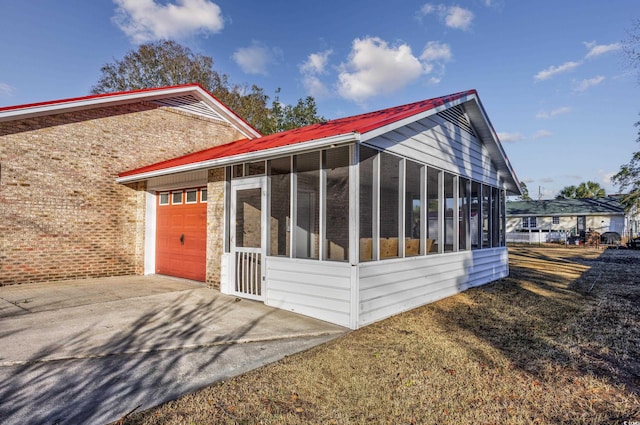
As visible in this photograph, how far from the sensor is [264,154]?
6.14m

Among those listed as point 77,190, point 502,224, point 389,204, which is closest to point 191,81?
point 77,190

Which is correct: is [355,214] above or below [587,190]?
below

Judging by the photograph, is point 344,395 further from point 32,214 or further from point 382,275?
point 32,214

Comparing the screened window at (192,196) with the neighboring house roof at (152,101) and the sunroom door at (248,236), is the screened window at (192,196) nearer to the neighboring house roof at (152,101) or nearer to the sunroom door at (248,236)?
the sunroom door at (248,236)

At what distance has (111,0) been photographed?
12297 mm

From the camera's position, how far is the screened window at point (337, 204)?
219 inches

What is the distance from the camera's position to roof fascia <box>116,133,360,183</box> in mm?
4999

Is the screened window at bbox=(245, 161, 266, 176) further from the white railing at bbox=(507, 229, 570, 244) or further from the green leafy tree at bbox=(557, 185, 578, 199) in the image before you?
the green leafy tree at bbox=(557, 185, 578, 199)

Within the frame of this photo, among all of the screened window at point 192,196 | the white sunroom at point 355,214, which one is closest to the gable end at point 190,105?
the white sunroom at point 355,214

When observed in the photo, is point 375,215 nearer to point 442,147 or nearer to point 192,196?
point 442,147

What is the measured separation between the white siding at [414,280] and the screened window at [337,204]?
0.59 m

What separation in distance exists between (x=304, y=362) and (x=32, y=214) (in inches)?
323

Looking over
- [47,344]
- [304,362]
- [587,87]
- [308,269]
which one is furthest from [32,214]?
[587,87]

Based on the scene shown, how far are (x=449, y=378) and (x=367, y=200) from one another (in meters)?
2.88
